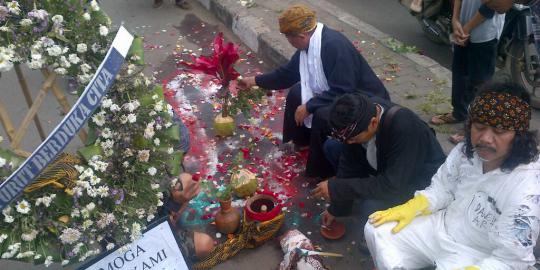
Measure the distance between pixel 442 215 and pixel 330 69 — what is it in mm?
1439

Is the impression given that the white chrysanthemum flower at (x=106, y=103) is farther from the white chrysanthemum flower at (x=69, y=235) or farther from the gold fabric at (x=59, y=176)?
the white chrysanthemum flower at (x=69, y=235)

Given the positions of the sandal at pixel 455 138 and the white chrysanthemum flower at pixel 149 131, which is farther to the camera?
the sandal at pixel 455 138

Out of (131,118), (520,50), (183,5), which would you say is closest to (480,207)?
(131,118)

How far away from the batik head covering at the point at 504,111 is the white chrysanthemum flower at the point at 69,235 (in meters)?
1.97

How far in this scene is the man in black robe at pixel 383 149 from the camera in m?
2.80

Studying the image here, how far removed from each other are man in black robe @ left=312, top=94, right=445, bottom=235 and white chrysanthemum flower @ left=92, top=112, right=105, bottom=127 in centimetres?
121

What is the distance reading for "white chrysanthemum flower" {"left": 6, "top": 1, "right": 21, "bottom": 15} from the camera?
90.1 inches

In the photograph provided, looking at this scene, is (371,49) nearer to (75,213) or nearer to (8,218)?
(75,213)

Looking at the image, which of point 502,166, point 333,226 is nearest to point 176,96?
point 333,226

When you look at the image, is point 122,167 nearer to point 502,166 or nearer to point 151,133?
point 151,133

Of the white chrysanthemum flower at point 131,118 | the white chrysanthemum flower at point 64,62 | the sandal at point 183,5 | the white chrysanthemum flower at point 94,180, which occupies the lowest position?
the sandal at point 183,5

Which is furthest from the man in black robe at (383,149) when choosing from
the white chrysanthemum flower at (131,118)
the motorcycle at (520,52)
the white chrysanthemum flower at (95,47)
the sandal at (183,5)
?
the sandal at (183,5)

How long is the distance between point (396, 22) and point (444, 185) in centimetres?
470

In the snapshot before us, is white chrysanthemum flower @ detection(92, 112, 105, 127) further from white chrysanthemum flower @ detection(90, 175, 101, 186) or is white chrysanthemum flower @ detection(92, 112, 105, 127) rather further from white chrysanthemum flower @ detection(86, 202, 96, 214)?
white chrysanthemum flower @ detection(86, 202, 96, 214)
